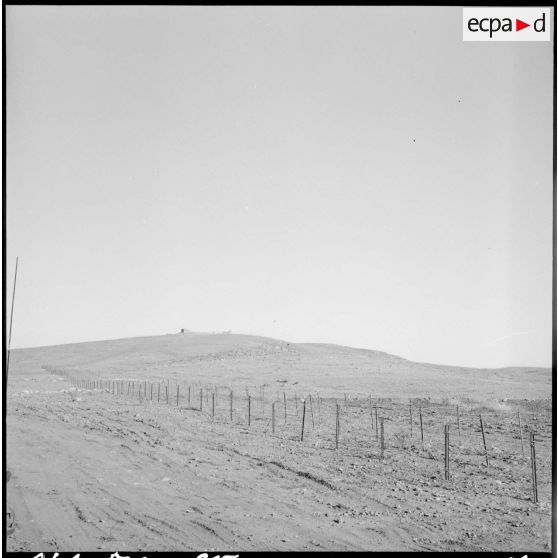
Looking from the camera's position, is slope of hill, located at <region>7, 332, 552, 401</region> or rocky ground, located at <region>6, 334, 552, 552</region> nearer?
rocky ground, located at <region>6, 334, 552, 552</region>

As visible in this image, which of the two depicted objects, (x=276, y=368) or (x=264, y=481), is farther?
(x=276, y=368)

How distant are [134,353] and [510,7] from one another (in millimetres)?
84536

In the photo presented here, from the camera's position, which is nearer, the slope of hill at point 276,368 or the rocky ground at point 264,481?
the rocky ground at point 264,481

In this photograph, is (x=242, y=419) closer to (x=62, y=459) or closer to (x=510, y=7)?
(x=62, y=459)

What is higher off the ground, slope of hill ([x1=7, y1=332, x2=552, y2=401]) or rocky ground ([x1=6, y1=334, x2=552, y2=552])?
rocky ground ([x1=6, y1=334, x2=552, y2=552])

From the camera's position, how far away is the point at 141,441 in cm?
1496

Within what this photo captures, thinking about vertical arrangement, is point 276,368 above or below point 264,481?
below

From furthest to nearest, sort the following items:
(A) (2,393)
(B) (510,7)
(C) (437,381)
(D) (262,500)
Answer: (C) (437,381) → (D) (262,500) → (B) (510,7) → (A) (2,393)

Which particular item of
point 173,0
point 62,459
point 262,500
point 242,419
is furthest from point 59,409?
point 173,0

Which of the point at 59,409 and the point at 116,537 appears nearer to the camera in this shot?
the point at 116,537

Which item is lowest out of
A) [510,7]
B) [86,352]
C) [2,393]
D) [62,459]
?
[86,352]

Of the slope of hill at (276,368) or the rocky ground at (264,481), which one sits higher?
the rocky ground at (264,481)

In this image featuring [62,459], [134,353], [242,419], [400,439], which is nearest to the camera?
[62,459]

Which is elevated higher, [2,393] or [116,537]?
[2,393]
